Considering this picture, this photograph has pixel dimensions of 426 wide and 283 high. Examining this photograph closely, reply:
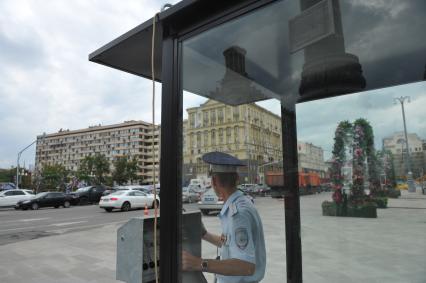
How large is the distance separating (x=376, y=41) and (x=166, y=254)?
1.74m

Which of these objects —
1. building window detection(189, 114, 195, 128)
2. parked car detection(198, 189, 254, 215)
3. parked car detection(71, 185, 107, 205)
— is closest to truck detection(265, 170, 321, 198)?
parked car detection(198, 189, 254, 215)

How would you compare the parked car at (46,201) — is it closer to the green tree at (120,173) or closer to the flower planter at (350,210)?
the flower planter at (350,210)

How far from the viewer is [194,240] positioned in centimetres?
213

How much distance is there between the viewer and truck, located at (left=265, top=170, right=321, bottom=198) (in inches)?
81.0

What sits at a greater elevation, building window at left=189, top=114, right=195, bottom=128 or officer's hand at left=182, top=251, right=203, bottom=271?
building window at left=189, top=114, right=195, bottom=128

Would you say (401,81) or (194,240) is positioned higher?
(401,81)

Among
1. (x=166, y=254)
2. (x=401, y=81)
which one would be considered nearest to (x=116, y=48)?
(x=166, y=254)

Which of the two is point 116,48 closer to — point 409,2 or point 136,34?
point 136,34

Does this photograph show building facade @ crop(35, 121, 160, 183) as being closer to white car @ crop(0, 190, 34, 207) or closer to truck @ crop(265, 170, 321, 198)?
white car @ crop(0, 190, 34, 207)

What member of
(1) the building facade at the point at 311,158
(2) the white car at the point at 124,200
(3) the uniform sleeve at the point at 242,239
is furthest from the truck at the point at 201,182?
(2) the white car at the point at 124,200

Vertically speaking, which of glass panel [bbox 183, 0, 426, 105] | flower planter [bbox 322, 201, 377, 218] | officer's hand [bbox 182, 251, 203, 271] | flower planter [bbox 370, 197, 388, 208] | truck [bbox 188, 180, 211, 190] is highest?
glass panel [bbox 183, 0, 426, 105]

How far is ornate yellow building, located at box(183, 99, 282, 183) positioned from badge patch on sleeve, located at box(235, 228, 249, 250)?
29 cm

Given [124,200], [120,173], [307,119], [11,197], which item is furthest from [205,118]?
[120,173]

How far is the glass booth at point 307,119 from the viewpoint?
5.58ft
